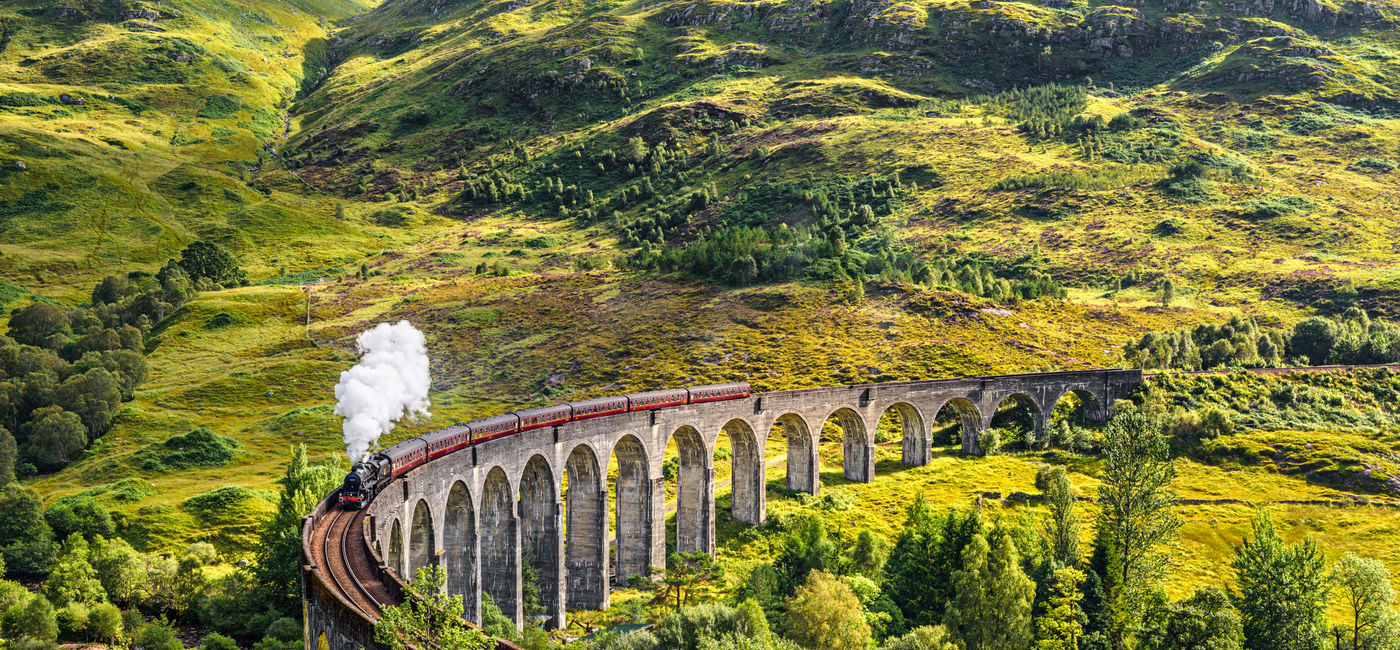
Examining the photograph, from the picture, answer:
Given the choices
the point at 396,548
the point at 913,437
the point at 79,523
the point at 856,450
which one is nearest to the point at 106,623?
the point at 79,523

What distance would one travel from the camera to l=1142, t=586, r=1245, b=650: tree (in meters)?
49.3

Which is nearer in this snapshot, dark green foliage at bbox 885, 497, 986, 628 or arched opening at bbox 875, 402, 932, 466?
A: dark green foliage at bbox 885, 497, 986, 628

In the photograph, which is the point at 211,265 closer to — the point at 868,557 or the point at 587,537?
the point at 587,537

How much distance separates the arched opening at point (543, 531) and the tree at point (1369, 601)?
156 feet

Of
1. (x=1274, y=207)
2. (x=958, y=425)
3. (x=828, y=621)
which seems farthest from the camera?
(x=1274, y=207)

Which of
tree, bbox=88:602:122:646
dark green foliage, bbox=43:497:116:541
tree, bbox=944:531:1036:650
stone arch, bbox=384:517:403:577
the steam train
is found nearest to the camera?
the steam train

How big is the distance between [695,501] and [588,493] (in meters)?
12.5

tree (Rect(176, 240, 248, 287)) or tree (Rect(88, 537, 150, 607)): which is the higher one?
tree (Rect(176, 240, 248, 287))

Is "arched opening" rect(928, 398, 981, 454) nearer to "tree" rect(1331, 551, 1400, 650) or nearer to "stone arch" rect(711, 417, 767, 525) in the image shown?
"stone arch" rect(711, 417, 767, 525)

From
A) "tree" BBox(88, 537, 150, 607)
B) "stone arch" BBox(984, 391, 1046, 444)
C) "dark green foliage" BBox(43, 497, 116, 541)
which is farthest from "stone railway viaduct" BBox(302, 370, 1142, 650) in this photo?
"dark green foliage" BBox(43, 497, 116, 541)

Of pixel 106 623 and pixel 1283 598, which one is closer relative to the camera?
pixel 1283 598

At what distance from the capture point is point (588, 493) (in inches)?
2613

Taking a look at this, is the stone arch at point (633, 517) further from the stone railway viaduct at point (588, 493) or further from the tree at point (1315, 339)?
the tree at point (1315, 339)

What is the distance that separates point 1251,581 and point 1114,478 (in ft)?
32.1
